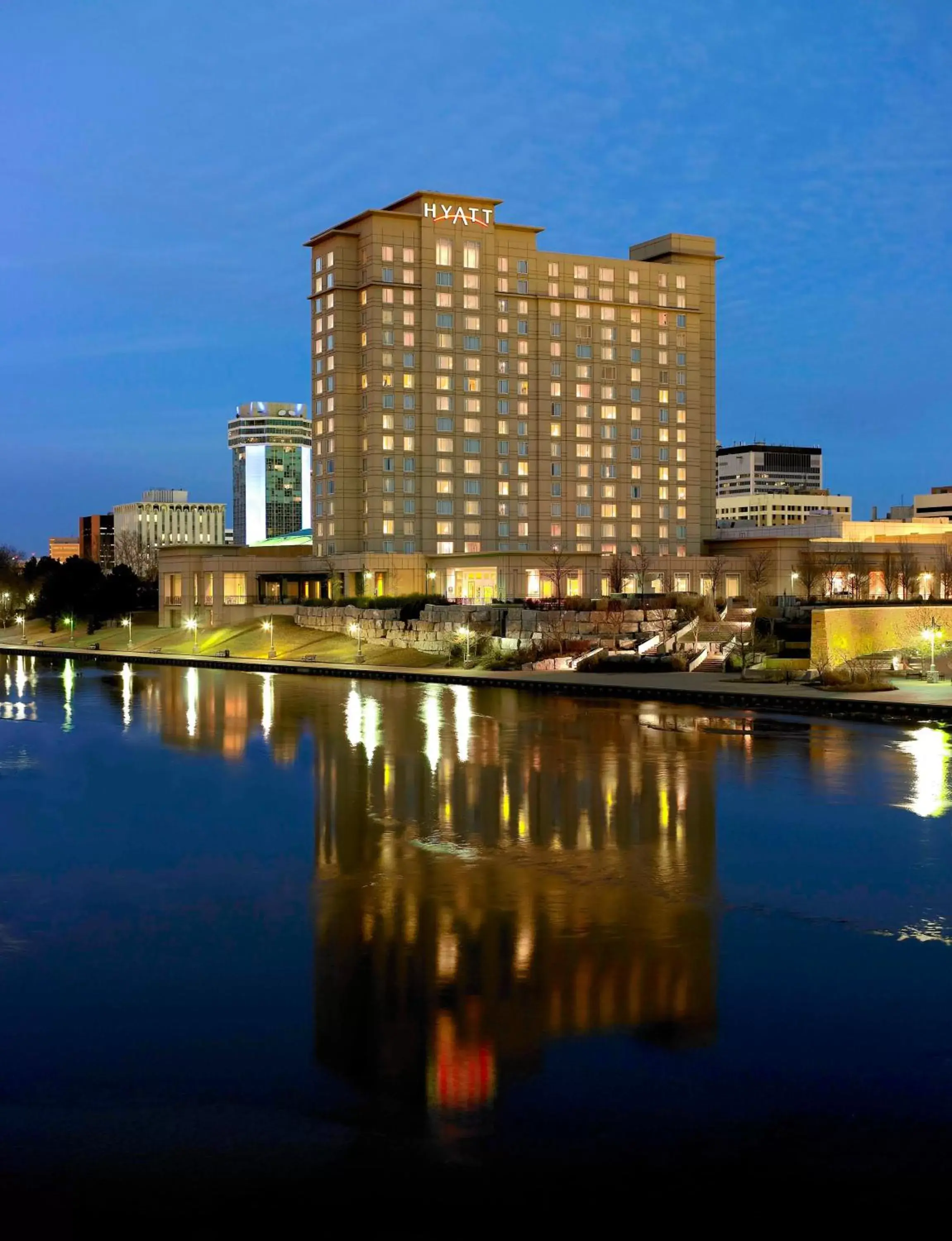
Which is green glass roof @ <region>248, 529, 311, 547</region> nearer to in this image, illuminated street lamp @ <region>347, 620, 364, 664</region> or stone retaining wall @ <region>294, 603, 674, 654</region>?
illuminated street lamp @ <region>347, 620, 364, 664</region>

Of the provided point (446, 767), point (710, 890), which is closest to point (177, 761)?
point (446, 767)

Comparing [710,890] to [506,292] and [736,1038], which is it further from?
[506,292]

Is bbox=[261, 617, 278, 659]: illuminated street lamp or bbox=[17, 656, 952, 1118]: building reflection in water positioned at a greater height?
bbox=[261, 617, 278, 659]: illuminated street lamp

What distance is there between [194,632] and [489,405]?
129 ft

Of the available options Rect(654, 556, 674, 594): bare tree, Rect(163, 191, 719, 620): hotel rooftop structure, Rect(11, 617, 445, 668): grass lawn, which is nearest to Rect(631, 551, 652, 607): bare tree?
Rect(654, 556, 674, 594): bare tree

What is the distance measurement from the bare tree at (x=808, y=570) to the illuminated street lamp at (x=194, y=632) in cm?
5591

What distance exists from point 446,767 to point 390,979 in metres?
19.6

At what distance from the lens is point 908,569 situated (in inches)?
4710

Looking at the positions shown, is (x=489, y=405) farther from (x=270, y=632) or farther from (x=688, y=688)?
(x=688, y=688)

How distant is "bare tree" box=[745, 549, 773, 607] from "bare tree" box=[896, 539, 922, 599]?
12.4 m

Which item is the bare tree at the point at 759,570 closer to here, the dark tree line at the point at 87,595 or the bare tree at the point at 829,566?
the bare tree at the point at 829,566

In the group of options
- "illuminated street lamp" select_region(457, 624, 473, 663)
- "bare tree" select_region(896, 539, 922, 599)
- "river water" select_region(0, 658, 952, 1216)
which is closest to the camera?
"river water" select_region(0, 658, 952, 1216)

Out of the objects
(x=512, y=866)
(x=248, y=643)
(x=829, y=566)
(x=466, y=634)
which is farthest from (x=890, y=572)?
(x=512, y=866)

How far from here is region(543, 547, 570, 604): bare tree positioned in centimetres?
10675
